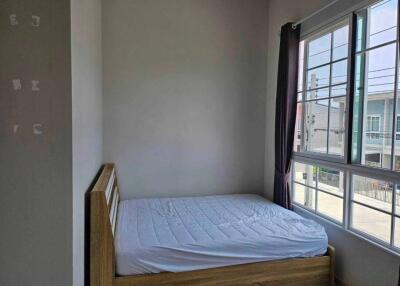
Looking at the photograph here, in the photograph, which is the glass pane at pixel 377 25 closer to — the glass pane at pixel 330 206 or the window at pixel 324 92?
the window at pixel 324 92

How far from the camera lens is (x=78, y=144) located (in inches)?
66.3

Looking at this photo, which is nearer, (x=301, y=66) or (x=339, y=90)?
(x=339, y=90)

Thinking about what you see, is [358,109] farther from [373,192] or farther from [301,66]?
[301,66]

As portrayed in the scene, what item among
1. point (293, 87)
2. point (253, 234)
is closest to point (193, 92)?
point (293, 87)

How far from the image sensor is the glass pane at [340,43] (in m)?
2.47

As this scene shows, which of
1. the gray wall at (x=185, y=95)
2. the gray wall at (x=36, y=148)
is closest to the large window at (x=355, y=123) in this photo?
the gray wall at (x=185, y=95)

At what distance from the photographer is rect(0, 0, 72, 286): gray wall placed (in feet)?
4.66

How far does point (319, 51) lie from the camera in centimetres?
284

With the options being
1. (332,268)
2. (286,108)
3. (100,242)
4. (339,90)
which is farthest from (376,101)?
(100,242)

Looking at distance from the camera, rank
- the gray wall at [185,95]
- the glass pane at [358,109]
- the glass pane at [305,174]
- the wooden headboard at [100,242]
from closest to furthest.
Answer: the wooden headboard at [100,242] < the glass pane at [358,109] < the glass pane at [305,174] < the gray wall at [185,95]

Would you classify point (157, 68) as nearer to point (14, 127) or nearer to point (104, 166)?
point (104, 166)

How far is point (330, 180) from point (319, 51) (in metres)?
1.23

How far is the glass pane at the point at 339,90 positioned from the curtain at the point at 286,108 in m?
0.41

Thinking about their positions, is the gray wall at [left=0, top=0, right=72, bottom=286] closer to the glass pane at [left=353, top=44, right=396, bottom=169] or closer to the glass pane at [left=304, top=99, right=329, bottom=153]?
the glass pane at [left=353, top=44, right=396, bottom=169]
